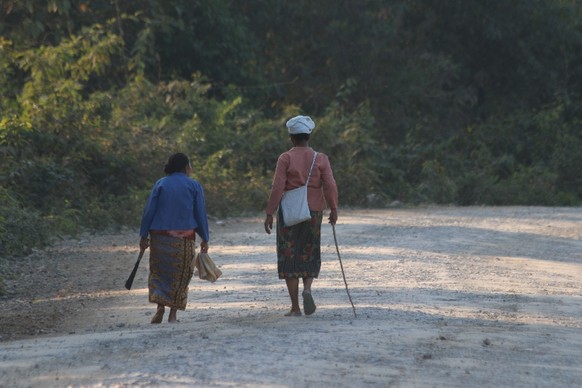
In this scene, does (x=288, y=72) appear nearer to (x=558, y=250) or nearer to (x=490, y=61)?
(x=490, y=61)

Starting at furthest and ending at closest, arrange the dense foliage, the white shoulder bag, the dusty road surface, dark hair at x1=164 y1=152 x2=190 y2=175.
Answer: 1. the dense foliage
2. dark hair at x1=164 y1=152 x2=190 y2=175
3. the white shoulder bag
4. the dusty road surface

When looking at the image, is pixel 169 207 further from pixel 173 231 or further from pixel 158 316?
pixel 158 316

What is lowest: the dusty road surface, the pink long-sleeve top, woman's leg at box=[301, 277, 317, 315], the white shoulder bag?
the dusty road surface

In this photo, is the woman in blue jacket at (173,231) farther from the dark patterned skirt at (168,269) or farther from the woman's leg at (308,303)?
the woman's leg at (308,303)

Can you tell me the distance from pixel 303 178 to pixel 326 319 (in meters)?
1.21

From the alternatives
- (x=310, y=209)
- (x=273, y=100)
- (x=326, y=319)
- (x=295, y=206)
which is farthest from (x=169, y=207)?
(x=273, y=100)

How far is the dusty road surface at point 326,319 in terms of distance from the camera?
775 centimetres

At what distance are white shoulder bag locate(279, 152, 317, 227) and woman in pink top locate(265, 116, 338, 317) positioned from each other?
0.06 m

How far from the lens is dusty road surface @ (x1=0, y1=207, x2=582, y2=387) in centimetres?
775

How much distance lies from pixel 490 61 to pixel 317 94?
222 inches

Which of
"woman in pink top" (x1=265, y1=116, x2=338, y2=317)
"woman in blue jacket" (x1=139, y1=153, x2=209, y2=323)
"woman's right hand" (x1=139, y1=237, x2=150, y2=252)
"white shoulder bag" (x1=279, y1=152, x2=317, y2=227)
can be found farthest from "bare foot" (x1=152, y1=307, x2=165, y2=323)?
"white shoulder bag" (x1=279, y1=152, x2=317, y2=227)

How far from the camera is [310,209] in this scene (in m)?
10.4

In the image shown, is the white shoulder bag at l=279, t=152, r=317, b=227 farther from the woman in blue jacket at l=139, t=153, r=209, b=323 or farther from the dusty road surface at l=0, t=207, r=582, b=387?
the dusty road surface at l=0, t=207, r=582, b=387

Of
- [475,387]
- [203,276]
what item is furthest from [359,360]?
[203,276]
